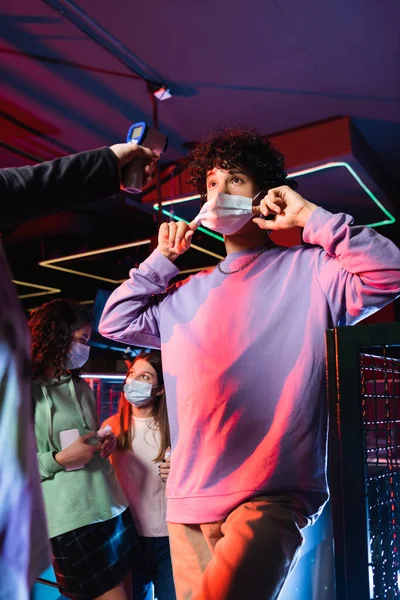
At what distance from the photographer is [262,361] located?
1.44 metres

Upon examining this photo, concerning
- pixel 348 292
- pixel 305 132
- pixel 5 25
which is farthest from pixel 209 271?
pixel 305 132

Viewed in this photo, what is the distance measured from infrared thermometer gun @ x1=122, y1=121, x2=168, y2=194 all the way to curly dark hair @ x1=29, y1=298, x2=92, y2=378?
4.55 ft

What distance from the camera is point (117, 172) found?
1.24 meters

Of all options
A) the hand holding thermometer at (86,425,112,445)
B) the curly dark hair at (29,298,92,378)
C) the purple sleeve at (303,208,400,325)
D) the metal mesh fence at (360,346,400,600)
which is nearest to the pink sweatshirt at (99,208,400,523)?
the purple sleeve at (303,208,400,325)

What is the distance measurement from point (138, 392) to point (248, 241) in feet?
4.72

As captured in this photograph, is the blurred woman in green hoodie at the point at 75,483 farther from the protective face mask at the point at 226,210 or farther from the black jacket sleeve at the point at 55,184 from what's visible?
the black jacket sleeve at the point at 55,184

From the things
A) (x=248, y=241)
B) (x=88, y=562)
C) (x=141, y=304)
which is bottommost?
(x=88, y=562)

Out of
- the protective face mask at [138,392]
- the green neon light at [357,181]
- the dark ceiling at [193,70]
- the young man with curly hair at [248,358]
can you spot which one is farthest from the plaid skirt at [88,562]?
the green neon light at [357,181]

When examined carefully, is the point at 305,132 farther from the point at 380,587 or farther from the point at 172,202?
the point at 380,587

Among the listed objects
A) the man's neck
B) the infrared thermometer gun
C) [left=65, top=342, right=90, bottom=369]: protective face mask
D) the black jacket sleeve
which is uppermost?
the infrared thermometer gun

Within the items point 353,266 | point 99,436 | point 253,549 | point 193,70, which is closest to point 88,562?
point 99,436

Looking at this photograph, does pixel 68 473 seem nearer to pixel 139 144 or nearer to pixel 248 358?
pixel 248 358

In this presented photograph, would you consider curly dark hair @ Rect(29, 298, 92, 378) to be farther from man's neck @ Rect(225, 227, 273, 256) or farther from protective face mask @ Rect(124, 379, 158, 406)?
man's neck @ Rect(225, 227, 273, 256)

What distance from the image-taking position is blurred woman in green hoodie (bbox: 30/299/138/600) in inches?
89.9
